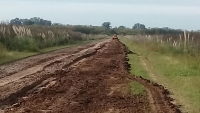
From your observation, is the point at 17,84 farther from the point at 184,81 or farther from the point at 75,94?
the point at 184,81

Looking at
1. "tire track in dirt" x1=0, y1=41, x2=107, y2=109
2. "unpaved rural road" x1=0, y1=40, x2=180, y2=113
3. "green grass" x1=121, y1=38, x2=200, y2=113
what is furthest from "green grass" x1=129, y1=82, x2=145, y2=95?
"tire track in dirt" x1=0, y1=41, x2=107, y2=109

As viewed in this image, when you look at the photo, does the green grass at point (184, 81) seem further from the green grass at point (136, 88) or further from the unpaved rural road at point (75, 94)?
the green grass at point (136, 88)

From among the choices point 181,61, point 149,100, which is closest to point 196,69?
point 181,61

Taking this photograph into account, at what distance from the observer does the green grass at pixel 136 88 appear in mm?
12061

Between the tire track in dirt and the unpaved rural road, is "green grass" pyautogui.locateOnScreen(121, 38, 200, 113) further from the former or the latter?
the tire track in dirt

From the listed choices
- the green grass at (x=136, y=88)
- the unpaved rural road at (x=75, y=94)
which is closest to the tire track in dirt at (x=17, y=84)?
the unpaved rural road at (x=75, y=94)

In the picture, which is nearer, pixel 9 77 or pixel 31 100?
pixel 31 100

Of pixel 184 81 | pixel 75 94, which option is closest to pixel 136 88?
pixel 75 94

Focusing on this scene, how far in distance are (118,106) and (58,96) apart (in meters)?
1.76

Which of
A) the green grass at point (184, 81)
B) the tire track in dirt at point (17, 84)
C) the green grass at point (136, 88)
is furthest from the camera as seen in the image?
the green grass at point (136, 88)

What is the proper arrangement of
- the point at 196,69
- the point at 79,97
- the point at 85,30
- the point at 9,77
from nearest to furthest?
the point at 79,97
the point at 9,77
the point at 196,69
the point at 85,30

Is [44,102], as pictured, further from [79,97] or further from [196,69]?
[196,69]

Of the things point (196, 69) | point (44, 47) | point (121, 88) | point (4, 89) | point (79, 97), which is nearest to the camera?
point (79, 97)

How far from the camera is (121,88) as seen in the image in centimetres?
1261
